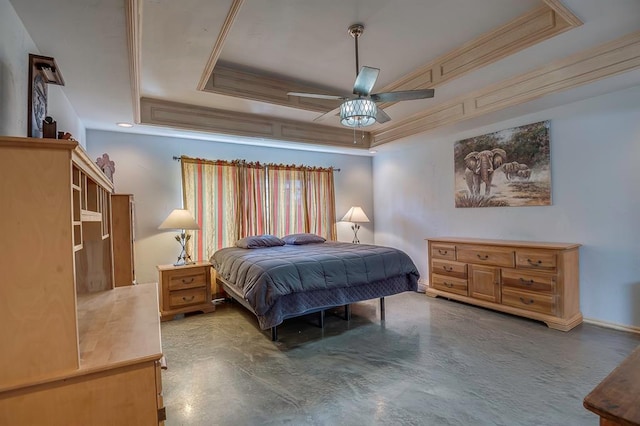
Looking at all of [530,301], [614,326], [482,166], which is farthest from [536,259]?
[482,166]

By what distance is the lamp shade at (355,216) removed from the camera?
5.43m

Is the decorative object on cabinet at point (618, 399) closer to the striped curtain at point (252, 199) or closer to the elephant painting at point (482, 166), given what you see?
the elephant painting at point (482, 166)

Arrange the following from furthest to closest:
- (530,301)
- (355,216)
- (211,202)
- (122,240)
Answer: (355,216)
(211,202)
(530,301)
(122,240)

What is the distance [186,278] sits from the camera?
Result: 3949 millimetres

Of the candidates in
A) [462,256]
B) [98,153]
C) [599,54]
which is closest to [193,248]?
[98,153]

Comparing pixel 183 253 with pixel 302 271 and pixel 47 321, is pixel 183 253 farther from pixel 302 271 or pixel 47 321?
pixel 47 321

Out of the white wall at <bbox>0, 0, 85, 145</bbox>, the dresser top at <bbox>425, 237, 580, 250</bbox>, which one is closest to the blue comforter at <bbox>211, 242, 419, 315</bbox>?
the dresser top at <bbox>425, 237, 580, 250</bbox>

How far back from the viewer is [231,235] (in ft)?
15.5

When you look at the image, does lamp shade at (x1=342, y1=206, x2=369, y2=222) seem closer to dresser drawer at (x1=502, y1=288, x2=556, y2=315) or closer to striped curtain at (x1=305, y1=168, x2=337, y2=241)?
striped curtain at (x1=305, y1=168, x2=337, y2=241)

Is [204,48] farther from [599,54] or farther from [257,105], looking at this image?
[599,54]

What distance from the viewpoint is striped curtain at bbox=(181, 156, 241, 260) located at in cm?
443

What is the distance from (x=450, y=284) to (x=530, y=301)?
39.7 inches

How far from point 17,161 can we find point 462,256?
14.2 feet

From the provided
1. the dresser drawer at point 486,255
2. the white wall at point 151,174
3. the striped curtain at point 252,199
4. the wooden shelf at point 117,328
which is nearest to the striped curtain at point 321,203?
the striped curtain at point 252,199
